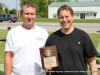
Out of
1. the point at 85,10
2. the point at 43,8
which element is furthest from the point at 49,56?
the point at 43,8

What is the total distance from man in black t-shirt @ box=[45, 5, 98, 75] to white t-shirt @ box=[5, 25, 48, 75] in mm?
171

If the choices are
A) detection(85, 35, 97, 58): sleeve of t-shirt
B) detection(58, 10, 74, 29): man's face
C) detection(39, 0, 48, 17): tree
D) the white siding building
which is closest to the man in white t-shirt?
detection(58, 10, 74, 29): man's face

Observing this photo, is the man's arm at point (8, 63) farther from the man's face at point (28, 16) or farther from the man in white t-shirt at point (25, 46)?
the man's face at point (28, 16)

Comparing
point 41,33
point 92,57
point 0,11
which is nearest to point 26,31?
point 41,33

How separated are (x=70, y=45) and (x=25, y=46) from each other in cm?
52

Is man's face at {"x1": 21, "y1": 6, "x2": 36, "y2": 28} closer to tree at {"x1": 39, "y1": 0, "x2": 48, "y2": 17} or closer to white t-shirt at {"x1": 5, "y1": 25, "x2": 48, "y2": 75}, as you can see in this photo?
white t-shirt at {"x1": 5, "y1": 25, "x2": 48, "y2": 75}

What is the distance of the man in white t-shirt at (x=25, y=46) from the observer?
9.11 feet

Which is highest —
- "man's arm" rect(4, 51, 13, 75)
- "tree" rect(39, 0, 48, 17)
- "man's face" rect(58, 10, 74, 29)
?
"tree" rect(39, 0, 48, 17)

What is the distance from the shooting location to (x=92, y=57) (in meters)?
2.89

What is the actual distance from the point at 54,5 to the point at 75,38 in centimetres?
8286

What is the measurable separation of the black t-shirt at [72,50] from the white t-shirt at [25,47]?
0.58 ft

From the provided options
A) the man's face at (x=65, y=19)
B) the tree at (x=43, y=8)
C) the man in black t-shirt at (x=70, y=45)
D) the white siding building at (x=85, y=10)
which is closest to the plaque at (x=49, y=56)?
the man in black t-shirt at (x=70, y=45)

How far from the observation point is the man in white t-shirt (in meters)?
2.78

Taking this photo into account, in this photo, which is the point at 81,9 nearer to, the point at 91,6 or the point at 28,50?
the point at 91,6
